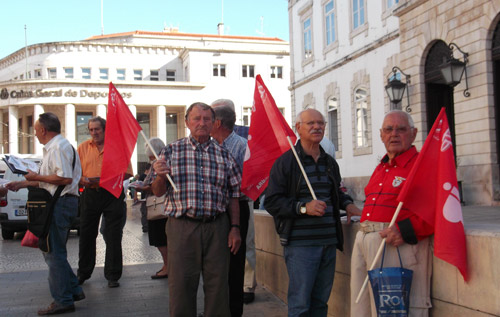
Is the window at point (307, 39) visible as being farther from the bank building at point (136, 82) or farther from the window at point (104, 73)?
the window at point (104, 73)

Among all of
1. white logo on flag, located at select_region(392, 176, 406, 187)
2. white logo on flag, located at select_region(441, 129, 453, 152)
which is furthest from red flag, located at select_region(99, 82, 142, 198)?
white logo on flag, located at select_region(441, 129, 453, 152)

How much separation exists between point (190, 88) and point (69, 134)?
1315 centimetres

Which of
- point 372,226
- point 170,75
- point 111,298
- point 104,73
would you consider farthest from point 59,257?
point 170,75

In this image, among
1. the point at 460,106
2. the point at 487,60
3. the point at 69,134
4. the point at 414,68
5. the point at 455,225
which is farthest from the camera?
the point at 69,134

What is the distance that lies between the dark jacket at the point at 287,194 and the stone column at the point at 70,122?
185 feet

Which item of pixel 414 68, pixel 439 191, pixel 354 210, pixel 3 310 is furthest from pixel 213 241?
pixel 414 68

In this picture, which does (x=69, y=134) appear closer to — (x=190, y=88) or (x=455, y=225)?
(x=190, y=88)

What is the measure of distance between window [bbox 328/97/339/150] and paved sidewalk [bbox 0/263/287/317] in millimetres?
18743

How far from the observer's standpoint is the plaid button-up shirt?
14.4 ft

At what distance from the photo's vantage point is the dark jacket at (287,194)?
4051mm

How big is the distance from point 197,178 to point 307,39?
2523 cm

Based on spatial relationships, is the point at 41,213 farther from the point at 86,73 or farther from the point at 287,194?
the point at 86,73

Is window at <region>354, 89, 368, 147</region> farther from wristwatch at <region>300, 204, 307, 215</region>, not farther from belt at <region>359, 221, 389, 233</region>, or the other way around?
belt at <region>359, 221, 389, 233</region>

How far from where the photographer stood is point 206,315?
14.8 feet
